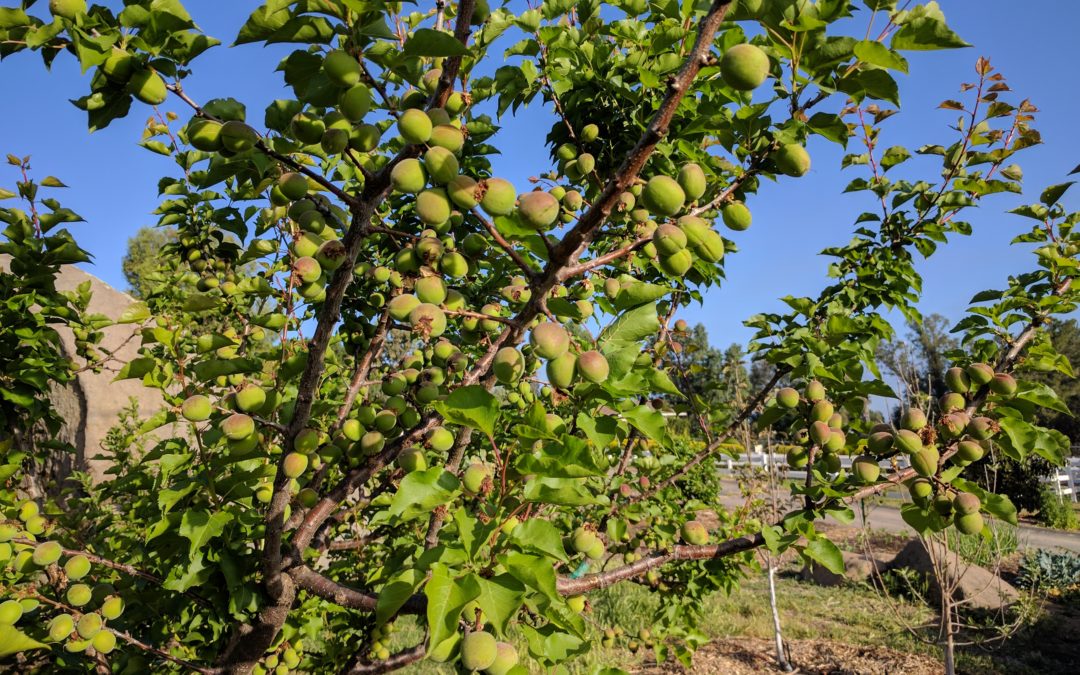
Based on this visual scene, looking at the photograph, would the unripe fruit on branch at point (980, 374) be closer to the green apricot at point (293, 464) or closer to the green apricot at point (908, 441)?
the green apricot at point (908, 441)

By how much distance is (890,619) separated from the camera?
7242 millimetres

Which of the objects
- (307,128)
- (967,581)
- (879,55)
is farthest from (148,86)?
(967,581)

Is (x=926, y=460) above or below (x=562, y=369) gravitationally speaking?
below

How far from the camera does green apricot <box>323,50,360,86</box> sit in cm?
116

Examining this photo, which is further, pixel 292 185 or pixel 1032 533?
pixel 1032 533

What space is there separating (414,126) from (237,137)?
43 centimetres

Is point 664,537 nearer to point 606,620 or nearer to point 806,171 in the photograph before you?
point 806,171

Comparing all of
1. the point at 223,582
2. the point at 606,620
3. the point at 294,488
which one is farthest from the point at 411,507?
the point at 606,620

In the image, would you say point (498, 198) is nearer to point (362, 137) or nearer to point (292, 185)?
point (362, 137)

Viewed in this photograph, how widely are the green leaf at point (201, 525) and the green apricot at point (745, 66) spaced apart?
1.68 m

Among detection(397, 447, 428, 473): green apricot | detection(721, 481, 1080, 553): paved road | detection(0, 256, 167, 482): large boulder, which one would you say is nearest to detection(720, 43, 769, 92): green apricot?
detection(397, 447, 428, 473): green apricot

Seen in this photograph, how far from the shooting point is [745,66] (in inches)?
39.9

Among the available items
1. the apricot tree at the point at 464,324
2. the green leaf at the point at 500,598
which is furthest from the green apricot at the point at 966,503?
the green leaf at the point at 500,598

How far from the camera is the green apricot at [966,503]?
1616mm
